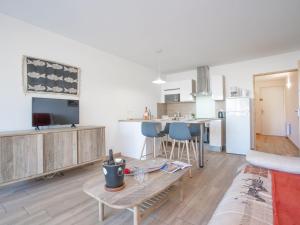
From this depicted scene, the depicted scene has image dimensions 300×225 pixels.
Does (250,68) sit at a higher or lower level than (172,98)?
higher

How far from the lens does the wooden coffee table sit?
123 cm

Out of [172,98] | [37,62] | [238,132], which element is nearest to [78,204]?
[37,62]

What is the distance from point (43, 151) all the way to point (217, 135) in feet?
13.1

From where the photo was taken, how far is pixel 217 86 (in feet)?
15.1

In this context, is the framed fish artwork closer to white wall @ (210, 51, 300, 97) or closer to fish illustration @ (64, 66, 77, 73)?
fish illustration @ (64, 66, 77, 73)

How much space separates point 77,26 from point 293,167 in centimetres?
340

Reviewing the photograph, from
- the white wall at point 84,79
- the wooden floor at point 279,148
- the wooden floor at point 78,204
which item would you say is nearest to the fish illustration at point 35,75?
the white wall at point 84,79

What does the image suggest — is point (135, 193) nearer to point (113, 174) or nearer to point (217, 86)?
point (113, 174)

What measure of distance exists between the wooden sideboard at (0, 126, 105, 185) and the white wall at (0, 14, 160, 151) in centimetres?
51

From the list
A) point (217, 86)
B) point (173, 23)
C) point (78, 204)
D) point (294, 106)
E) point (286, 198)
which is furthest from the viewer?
point (294, 106)

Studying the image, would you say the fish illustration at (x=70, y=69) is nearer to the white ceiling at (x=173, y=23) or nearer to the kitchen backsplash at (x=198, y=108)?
the white ceiling at (x=173, y=23)

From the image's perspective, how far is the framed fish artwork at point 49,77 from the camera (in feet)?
8.39

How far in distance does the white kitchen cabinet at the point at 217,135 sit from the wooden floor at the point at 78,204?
1710 millimetres

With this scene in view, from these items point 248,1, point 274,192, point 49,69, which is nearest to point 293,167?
point 274,192
